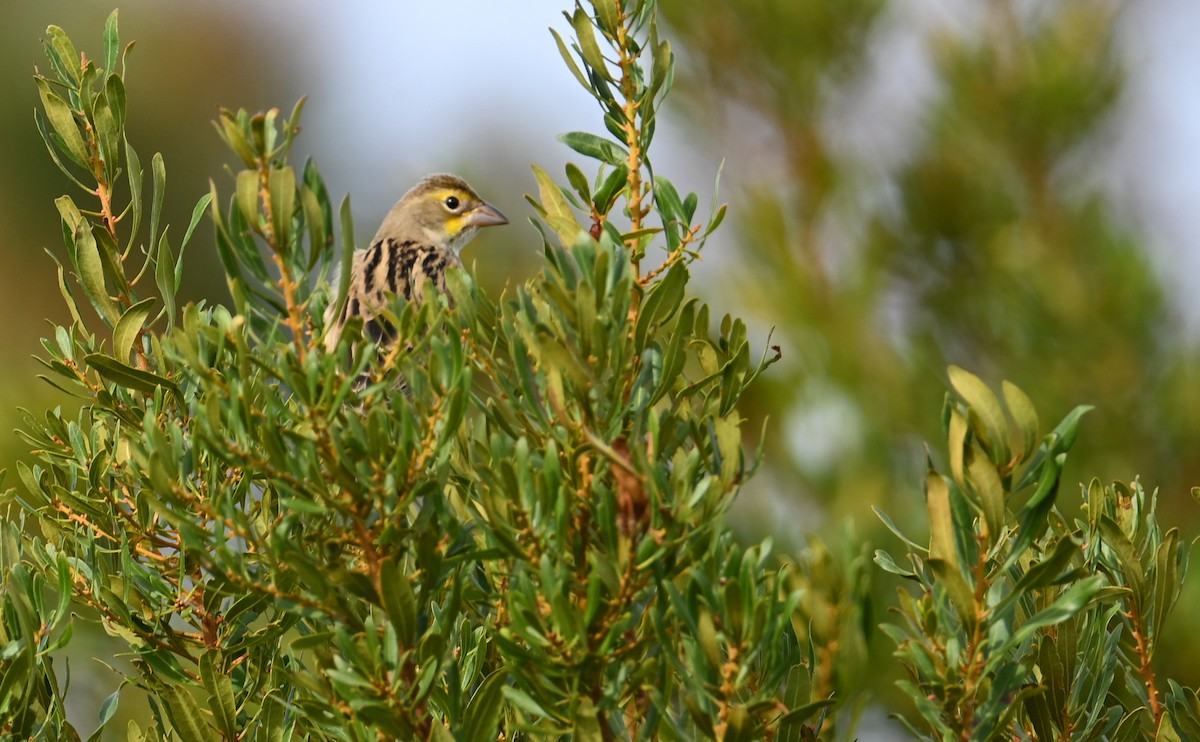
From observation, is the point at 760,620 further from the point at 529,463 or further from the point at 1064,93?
the point at 1064,93

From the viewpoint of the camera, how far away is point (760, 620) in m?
1.02

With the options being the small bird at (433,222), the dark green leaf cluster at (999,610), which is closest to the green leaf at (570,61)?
the dark green leaf cluster at (999,610)

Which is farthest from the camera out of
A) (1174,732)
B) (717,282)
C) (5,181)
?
(5,181)

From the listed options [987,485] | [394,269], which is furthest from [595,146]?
[394,269]

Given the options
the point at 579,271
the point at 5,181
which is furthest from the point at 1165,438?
the point at 5,181

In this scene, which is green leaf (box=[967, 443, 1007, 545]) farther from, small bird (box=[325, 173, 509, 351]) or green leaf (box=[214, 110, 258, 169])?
small bird (box=[325, 173, 509, 351])

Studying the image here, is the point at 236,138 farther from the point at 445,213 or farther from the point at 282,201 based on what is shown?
the point at 445,213

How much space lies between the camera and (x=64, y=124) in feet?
4.88

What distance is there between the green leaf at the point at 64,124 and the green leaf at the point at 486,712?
76cm

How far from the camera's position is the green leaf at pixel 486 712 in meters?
1.10

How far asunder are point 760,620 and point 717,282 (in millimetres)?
4437

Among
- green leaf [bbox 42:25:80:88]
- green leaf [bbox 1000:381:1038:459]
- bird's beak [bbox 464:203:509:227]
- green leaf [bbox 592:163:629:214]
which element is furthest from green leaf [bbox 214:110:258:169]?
bird's beak [bbox 464:203:509:227]

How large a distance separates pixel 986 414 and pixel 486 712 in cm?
44

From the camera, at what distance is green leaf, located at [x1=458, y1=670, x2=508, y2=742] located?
43.5 inches
